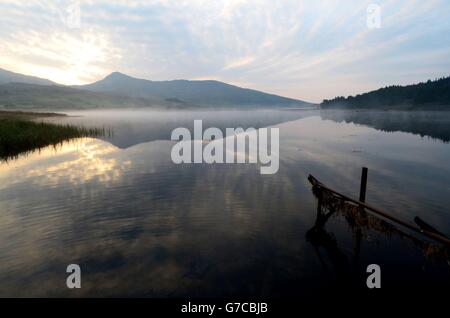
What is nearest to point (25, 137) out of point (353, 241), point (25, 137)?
point (25, 137)

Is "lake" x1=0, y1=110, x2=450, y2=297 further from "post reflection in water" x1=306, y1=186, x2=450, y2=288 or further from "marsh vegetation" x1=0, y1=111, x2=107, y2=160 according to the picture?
"marsh vegetation" x1=0, y1=111, x2=107, y2=160

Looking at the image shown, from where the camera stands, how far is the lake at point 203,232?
1016 cm

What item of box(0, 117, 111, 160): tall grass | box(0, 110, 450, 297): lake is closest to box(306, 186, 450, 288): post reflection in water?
Answer: box(0, 110, 450, 297): lake

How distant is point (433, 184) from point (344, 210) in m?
15.7

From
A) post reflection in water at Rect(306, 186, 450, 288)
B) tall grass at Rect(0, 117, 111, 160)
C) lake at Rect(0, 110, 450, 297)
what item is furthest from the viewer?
tall grass at Rect(0, 117, 111, 160)

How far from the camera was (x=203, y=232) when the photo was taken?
14.2 metres

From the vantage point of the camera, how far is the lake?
10.2 m

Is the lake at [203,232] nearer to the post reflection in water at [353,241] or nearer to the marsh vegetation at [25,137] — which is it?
the post reflection in water at [353,241]

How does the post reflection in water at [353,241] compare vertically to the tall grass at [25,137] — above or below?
below

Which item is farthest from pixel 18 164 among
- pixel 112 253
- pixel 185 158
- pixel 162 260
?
pixel 162 260

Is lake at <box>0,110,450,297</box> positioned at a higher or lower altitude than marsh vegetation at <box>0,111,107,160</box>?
lower

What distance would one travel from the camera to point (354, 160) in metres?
32.8

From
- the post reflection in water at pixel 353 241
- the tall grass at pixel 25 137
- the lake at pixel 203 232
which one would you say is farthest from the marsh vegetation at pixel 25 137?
the post reflection in water at pixel 353 241
